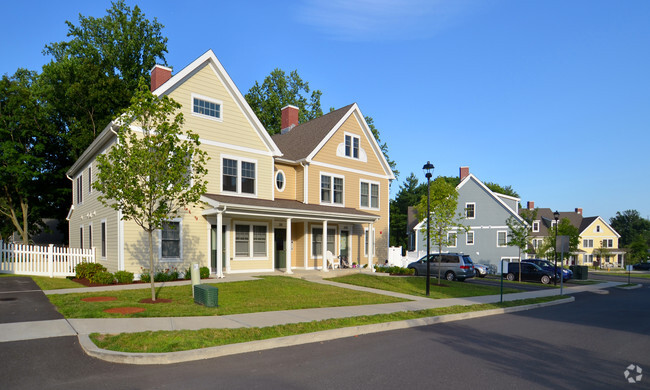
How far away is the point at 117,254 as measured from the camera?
57.9ft

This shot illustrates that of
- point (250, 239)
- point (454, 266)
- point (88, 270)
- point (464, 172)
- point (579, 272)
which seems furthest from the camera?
point (464, 172)

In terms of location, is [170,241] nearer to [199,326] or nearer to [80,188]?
[80,188]

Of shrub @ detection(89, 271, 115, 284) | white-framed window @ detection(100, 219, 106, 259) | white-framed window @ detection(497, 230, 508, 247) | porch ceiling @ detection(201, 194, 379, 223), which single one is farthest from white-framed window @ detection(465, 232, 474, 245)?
shrub @ detection(89, 271, 115, 284)

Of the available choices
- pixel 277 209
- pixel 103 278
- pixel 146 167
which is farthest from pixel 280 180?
pixel 146 167

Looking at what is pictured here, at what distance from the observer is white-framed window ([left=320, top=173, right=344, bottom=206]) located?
25297mm

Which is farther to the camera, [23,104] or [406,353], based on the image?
[23,104]

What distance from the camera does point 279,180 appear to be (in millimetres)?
24016

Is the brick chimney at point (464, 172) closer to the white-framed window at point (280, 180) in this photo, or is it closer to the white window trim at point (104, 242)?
the white-framed window at point (280, 180)

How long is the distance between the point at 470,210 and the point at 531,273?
1646 centimetres

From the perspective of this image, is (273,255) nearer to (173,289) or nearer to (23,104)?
(173,289)

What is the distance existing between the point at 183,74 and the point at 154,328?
44.6 ft

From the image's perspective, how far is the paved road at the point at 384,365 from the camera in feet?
19.5

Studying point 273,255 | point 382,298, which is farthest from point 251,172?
point 382,298

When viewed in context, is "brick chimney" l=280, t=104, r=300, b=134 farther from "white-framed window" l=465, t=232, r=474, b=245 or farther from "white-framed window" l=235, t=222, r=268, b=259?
"white-framed window" l=465, t=232, r=474, b=245
